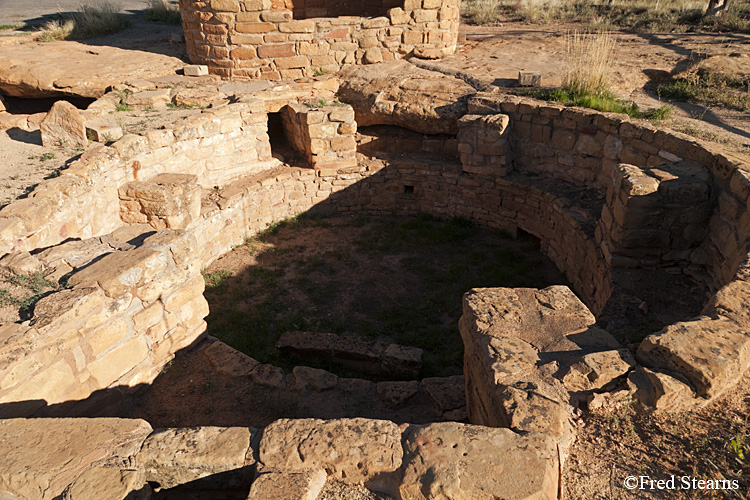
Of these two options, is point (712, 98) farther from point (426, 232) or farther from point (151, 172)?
point (151, 172)

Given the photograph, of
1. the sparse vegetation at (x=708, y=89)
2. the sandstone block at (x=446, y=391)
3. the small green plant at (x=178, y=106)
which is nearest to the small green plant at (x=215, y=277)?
the small green plant at (x=178, y=106)

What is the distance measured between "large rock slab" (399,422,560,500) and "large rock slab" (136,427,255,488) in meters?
0.90

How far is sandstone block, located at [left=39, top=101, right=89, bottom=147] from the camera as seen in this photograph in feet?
21.2

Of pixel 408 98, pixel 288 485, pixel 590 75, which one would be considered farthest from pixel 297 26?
pixel 288 485

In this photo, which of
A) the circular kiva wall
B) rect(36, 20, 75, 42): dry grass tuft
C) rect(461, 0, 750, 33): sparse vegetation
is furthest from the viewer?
rect(36, 20, 75, 42): dry grass tuft

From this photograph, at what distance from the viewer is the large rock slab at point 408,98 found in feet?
27.8

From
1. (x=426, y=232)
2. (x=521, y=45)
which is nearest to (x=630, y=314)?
(x=426, y=232)

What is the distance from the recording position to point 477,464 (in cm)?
256

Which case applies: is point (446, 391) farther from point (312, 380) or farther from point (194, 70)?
point (194, 70)

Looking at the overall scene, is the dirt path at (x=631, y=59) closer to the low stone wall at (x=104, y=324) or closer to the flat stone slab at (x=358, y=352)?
the flat stone slab at (x=358, y=352)

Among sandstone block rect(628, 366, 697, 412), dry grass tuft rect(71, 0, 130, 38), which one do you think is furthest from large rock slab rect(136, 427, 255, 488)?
dry grass tuft rect(71, 0, 130, 38)

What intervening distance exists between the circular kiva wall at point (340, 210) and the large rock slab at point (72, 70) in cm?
260

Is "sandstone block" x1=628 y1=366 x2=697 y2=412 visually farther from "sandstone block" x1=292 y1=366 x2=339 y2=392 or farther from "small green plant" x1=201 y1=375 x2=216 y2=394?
"small green plant" x1=201 y1=375 x2=216 y2=394

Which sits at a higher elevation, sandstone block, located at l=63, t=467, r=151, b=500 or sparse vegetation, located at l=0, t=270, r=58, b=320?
sparse vegetation, located at l=0, t=270, r=58, b=320
